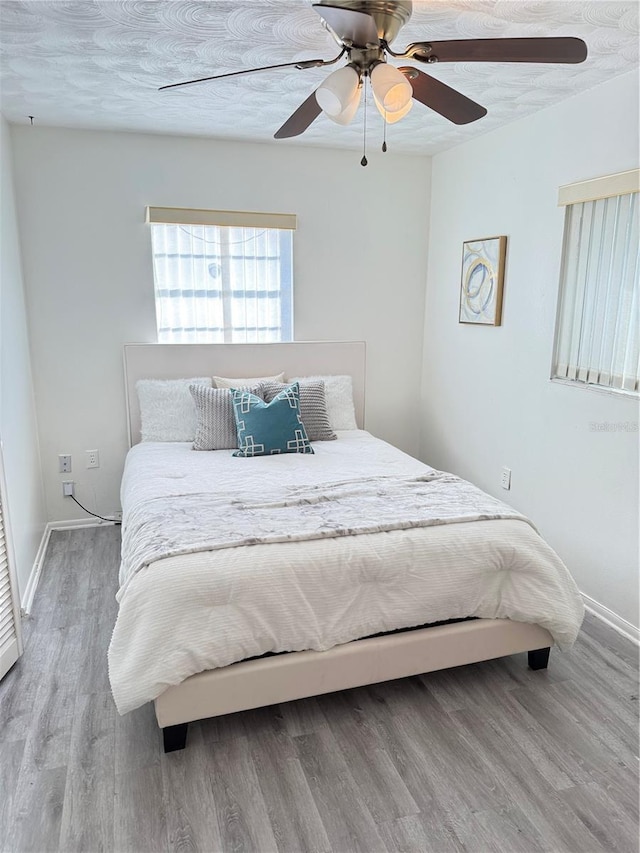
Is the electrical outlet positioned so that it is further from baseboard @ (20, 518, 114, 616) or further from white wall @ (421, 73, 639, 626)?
white wall @ (421, 73, 639, 626)

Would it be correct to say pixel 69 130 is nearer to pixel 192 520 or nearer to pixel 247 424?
pixel 247 424

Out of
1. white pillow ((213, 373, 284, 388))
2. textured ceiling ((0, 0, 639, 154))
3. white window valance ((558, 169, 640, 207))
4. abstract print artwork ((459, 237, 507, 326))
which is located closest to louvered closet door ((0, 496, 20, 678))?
white pillow ((213, 373, 284, 388))

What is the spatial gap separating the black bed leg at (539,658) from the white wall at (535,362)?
551 millimetres

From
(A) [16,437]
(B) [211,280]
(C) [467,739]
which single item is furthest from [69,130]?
(C) [467,739]

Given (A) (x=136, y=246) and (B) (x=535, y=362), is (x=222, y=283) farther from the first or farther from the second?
(B) (x=535, y=362)

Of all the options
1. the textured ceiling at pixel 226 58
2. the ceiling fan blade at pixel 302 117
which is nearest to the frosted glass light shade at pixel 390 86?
the ceiling fan blade at pixel 302 117

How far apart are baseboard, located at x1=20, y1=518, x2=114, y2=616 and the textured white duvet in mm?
817

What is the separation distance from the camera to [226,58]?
91.0 inches

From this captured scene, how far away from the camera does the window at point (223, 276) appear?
12.3 ft

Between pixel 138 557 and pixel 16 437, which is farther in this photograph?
pixel 16 437

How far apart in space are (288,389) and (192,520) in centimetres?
137

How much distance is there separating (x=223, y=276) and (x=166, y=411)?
994 millimetres

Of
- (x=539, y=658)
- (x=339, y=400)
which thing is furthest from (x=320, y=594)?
(x=339, y=400)

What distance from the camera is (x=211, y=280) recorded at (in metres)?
3.88
